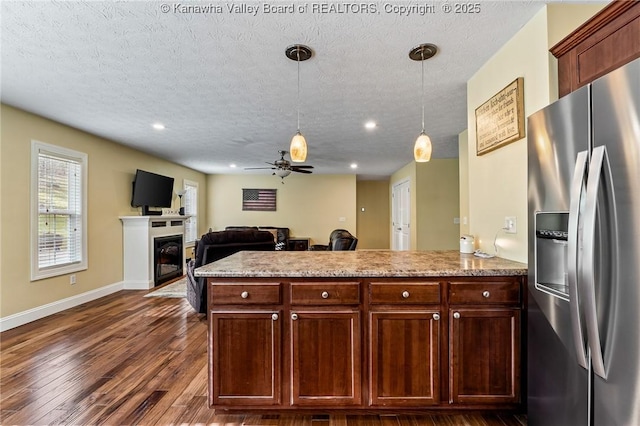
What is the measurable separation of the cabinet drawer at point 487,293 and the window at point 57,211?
462 centimetres

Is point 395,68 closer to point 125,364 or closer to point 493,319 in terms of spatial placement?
point 493,319

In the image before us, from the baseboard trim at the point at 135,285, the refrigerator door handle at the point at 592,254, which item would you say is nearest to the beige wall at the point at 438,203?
the refrigerator door handle at the point at 592,254

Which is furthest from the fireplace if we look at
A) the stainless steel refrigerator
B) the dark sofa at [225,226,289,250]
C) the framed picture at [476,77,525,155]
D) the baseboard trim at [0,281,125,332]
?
the stainless steel refrigerator

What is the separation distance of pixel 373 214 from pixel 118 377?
8.32 meters

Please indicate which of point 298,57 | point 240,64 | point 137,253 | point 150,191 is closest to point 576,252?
point 298,57

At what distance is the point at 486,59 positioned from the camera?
92.8 inches

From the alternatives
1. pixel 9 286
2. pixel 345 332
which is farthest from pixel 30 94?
pixel 345 332

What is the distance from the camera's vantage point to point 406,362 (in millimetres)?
1786

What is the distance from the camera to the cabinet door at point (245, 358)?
178 centimetres

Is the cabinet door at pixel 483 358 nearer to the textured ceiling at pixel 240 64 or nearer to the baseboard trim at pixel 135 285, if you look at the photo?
the textured ceiling at pixel 240 64

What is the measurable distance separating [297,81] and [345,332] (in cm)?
218

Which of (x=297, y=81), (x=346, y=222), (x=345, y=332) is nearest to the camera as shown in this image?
(x=345, y=332)

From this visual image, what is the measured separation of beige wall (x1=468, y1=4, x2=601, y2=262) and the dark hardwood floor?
1.29m

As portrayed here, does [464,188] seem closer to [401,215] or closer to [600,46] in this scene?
[600,46]
